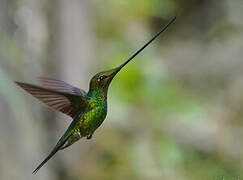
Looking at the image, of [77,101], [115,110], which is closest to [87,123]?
[77,101]

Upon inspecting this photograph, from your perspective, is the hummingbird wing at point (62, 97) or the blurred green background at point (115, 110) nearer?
the hummingbird wing at point (62, 97)

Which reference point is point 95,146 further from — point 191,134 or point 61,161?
point 191,134

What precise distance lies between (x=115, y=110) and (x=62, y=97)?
5197mm

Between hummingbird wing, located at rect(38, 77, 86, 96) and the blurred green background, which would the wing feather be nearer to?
hummingbird wing, located at rect(38, 77, 86, 96)

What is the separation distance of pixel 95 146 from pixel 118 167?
41 cm

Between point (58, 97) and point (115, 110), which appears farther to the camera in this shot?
point (115, 110)

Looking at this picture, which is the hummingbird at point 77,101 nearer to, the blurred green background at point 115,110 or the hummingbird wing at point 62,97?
the hummingbird wing at point 62,97

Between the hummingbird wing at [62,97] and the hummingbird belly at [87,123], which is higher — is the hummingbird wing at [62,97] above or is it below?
above

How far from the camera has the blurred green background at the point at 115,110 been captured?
197 inches

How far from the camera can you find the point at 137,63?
6.14 meters

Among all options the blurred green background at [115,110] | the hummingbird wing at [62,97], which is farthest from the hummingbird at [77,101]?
the blurred green background at [115,110]

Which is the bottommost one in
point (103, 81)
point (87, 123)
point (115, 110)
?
point (115, 110)

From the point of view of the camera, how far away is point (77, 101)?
130 centimetres

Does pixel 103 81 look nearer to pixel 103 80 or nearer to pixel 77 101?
pixel 103 80
